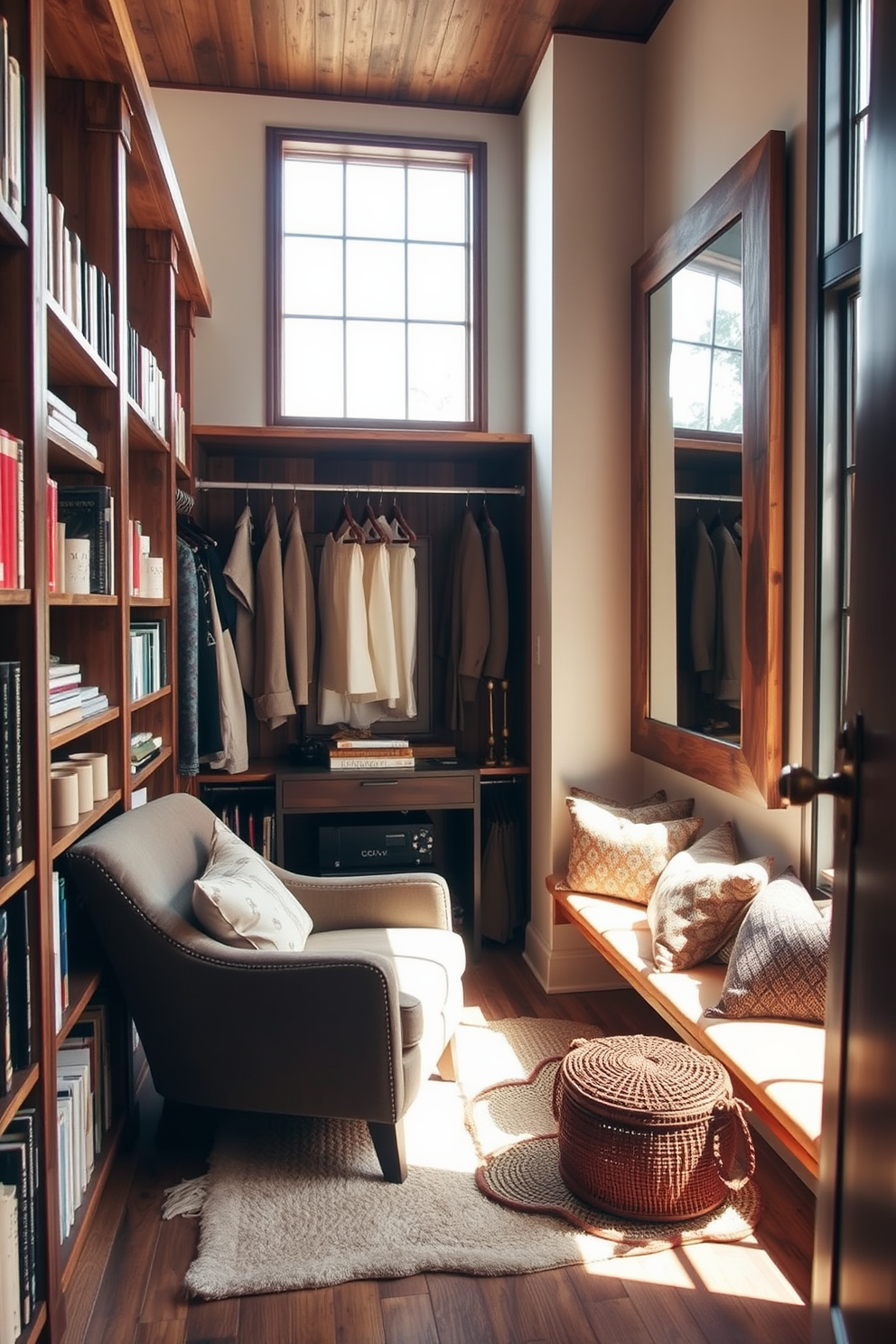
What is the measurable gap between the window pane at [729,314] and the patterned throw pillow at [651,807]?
4.74ft

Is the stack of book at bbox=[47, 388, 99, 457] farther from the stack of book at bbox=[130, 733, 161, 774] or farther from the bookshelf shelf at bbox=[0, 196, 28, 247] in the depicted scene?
the stack of book at bbox=[130, 733, 161, 774]

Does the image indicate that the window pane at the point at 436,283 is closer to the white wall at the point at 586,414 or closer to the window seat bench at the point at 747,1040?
the white wall at the point at 586,414

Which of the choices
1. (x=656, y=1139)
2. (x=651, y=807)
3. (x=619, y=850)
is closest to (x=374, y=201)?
(x=651, y=807)

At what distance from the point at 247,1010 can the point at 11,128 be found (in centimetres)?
182

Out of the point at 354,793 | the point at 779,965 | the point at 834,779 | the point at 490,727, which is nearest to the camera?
the point at 834,779

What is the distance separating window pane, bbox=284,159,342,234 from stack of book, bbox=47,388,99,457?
7.74 ft

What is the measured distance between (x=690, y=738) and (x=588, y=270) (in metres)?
1.77

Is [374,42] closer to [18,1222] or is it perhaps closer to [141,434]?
[141,434]

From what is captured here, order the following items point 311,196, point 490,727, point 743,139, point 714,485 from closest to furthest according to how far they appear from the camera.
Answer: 1. point 743,139
2. point 714,485
3. point 490,727
4. point 311,196

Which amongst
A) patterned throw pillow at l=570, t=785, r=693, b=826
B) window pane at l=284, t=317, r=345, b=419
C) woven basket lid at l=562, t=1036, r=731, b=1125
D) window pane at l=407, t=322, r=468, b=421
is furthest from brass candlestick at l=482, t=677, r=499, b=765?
woven basket lid at l=562, t=1036, r=731, b=1125

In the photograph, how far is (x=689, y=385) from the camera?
3.16 meters

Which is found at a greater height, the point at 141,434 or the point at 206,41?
the point at 206,41

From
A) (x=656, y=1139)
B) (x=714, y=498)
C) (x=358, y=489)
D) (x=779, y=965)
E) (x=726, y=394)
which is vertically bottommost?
(x=656, y=1139)

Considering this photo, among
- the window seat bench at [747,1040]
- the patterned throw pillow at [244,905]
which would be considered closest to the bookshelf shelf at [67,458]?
the patterned throw pillow at [244,905]
